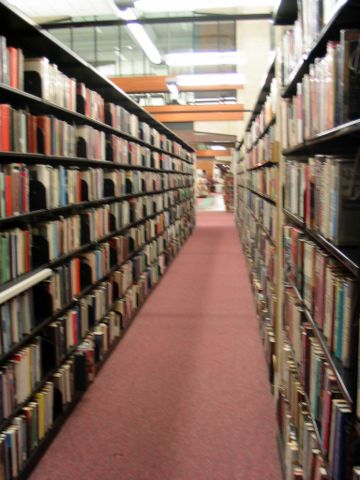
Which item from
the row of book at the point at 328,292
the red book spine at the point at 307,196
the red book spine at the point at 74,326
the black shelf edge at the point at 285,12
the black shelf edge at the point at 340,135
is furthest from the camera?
the red book spine at the point at 74,326

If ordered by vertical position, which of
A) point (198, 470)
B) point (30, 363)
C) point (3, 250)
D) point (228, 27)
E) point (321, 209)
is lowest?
point (198, 470)

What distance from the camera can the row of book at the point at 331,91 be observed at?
4.58 ft

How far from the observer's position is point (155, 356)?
13.6 ft

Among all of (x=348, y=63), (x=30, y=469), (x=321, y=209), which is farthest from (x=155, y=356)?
(x=348, y=63)

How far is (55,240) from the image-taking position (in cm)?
301

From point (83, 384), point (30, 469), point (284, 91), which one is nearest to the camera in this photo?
point (30, 469)

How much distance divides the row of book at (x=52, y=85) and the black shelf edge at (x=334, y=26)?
1329 mm

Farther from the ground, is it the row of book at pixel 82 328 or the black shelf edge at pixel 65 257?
the black shelf edge at pixel 65 257

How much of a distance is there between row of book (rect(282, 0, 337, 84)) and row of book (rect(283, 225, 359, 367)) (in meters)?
0.77

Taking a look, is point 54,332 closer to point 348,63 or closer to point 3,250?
point 3,250

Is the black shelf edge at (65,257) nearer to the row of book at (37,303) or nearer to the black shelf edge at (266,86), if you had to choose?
the row of book at (37,303)

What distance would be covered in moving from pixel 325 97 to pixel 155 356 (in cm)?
293

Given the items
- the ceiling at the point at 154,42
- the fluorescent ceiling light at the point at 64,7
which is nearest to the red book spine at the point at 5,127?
the fluorescent ceiling light at the point at 64,7

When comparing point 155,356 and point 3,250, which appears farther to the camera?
Answer: point 155,356
